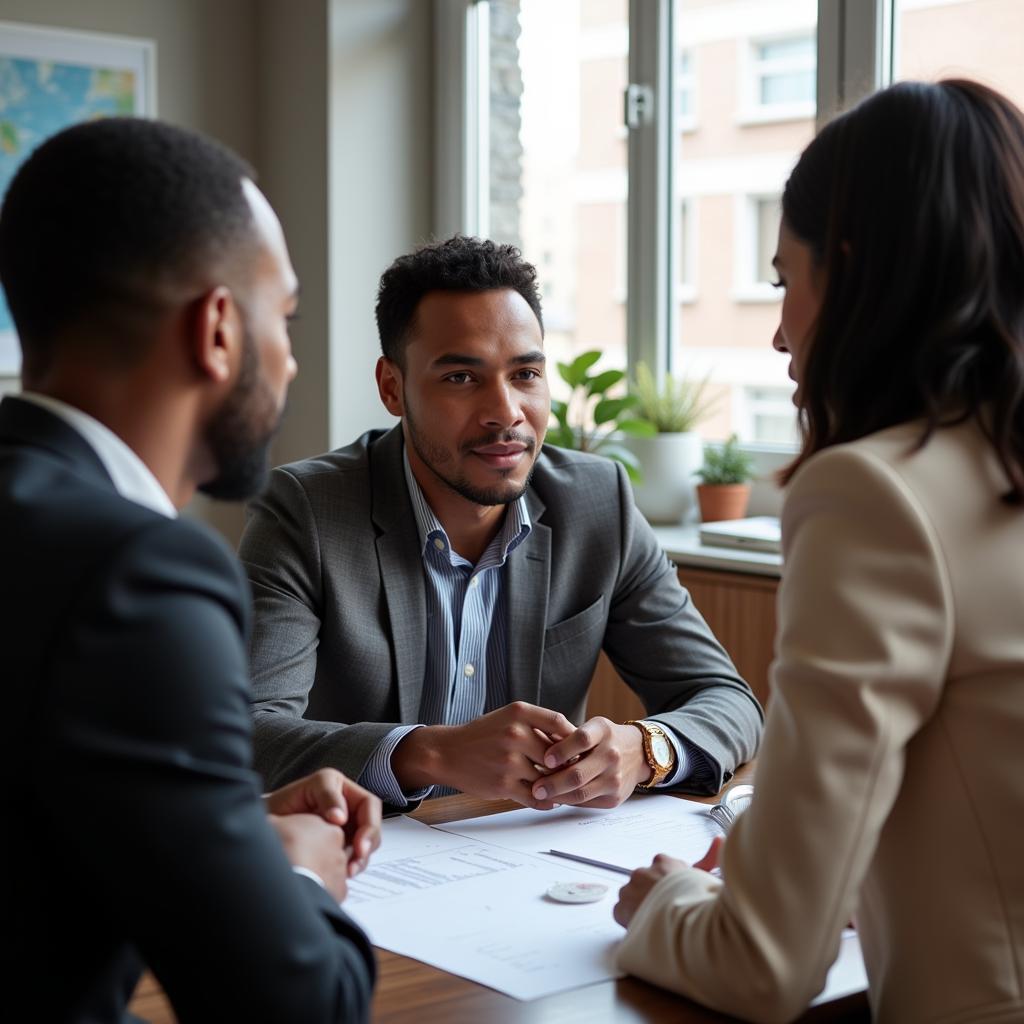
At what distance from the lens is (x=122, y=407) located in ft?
3.17

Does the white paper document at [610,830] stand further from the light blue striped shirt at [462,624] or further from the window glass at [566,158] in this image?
the window glass at [566,158]

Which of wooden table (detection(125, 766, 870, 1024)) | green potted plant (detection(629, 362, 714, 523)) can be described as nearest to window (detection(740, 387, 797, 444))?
green potted plant (detection(629, 362, 714, 523))

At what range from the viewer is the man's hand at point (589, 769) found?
1.66m

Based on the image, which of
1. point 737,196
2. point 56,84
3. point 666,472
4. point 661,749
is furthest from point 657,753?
point 56,84

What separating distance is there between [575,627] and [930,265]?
3.89 ft

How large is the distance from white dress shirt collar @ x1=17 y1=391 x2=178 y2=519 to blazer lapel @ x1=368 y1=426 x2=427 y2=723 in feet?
3.62

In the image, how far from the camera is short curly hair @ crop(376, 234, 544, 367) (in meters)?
2.18

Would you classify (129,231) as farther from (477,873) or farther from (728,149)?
(728,149)

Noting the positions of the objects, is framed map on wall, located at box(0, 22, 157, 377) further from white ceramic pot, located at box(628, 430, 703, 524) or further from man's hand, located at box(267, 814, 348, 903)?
man's hand, located at box(267, 814, 348, 903)

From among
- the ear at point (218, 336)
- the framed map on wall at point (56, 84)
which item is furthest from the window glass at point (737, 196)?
the ear at point (218, 336)

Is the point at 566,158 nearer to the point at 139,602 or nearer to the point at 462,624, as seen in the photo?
the point at 462,624

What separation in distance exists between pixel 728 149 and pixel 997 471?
275 cm

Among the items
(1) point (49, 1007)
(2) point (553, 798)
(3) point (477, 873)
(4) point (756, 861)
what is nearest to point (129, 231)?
(1) point (49, 1007)

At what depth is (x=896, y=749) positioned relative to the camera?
99 cm
